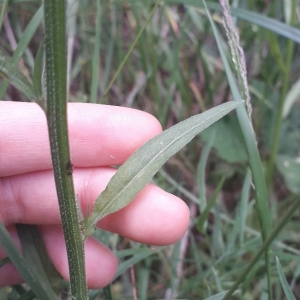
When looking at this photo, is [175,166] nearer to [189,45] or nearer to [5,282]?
[189,45]

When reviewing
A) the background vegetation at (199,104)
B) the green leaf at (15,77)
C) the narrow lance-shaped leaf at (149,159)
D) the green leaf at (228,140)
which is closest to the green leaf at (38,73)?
the green leaf at (15,77)

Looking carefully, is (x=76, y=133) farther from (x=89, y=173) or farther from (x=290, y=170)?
(x=290, y=170)

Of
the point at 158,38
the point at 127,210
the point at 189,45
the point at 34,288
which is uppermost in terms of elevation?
the point at 189,45

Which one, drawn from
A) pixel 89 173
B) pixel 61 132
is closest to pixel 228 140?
pixel 89 173

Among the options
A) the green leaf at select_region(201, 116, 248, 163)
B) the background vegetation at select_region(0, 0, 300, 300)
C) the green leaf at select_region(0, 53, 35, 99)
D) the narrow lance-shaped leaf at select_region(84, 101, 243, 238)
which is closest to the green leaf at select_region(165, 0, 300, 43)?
the background vegetation at select_region(0, 0, 300, 300)

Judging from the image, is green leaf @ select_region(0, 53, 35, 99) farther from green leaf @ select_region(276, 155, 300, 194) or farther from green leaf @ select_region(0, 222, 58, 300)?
green leaf @ select_region(276, 155, 300, 194)

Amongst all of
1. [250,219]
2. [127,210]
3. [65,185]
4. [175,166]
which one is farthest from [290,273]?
[65,185]
